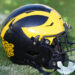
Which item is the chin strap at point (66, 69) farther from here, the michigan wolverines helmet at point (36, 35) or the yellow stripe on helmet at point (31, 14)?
the yellow stripe on helmet at point (31, 14)

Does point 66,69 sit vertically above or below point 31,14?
below

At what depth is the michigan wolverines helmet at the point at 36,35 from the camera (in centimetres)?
308

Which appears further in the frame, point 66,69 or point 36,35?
point 66,69

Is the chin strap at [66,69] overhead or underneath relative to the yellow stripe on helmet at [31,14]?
underneath

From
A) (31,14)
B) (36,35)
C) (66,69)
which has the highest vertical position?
(31,14)

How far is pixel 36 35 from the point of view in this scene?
3100mm

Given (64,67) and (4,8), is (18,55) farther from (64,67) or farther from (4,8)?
(4,8)

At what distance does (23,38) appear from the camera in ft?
10.4

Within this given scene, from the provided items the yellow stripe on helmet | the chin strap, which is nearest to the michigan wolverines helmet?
the yellow stripe on helmet

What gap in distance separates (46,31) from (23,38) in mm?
356

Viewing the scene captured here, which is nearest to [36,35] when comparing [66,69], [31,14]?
[31,14]

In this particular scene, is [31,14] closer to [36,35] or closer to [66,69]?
[36,35]

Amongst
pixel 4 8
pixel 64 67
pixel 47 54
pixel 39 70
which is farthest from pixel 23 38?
pixel 4 8

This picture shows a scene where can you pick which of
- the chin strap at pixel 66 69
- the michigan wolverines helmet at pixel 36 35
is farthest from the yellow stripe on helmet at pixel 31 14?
the chin strap at pixel 66 69
